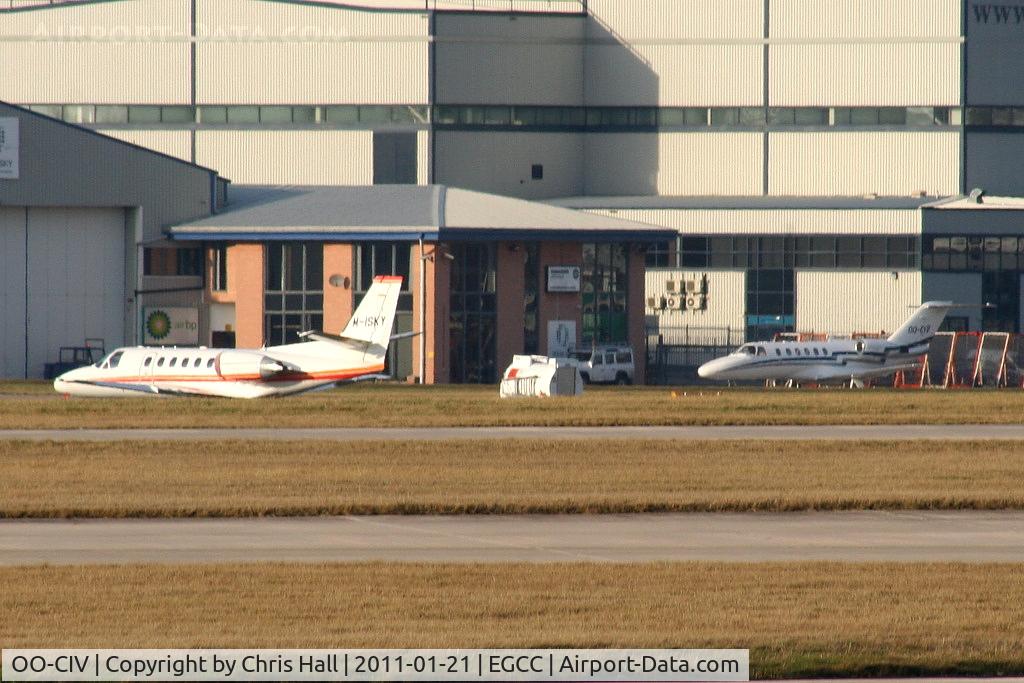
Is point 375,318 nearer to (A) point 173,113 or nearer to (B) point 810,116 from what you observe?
(A) point 173,113

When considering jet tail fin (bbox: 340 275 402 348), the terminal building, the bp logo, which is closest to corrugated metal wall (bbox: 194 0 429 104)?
the terminal building

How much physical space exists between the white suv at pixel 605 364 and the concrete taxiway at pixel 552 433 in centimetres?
2806

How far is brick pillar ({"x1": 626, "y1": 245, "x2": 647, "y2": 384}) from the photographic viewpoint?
79875 millimetres

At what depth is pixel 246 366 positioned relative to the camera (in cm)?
5747

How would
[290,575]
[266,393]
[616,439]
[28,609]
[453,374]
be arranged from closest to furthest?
[28,609], [290,575], [616,439], [266,393], [453,374]

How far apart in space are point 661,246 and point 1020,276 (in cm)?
1747

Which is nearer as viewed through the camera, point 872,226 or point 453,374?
point 453,374

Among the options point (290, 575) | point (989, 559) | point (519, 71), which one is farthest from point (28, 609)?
point (519, 71)

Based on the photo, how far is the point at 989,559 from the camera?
24.0 m

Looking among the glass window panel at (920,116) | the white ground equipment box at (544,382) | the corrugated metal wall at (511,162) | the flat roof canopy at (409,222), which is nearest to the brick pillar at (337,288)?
the flat roof canopy at (409,222)

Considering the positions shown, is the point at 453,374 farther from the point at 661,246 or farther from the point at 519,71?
the point at 519,71

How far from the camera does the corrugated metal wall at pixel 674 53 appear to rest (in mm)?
96000

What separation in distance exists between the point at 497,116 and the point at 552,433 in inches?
2037

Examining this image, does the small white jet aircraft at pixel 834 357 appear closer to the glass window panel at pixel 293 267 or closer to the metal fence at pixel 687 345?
the metal fence at pixel 687 345
